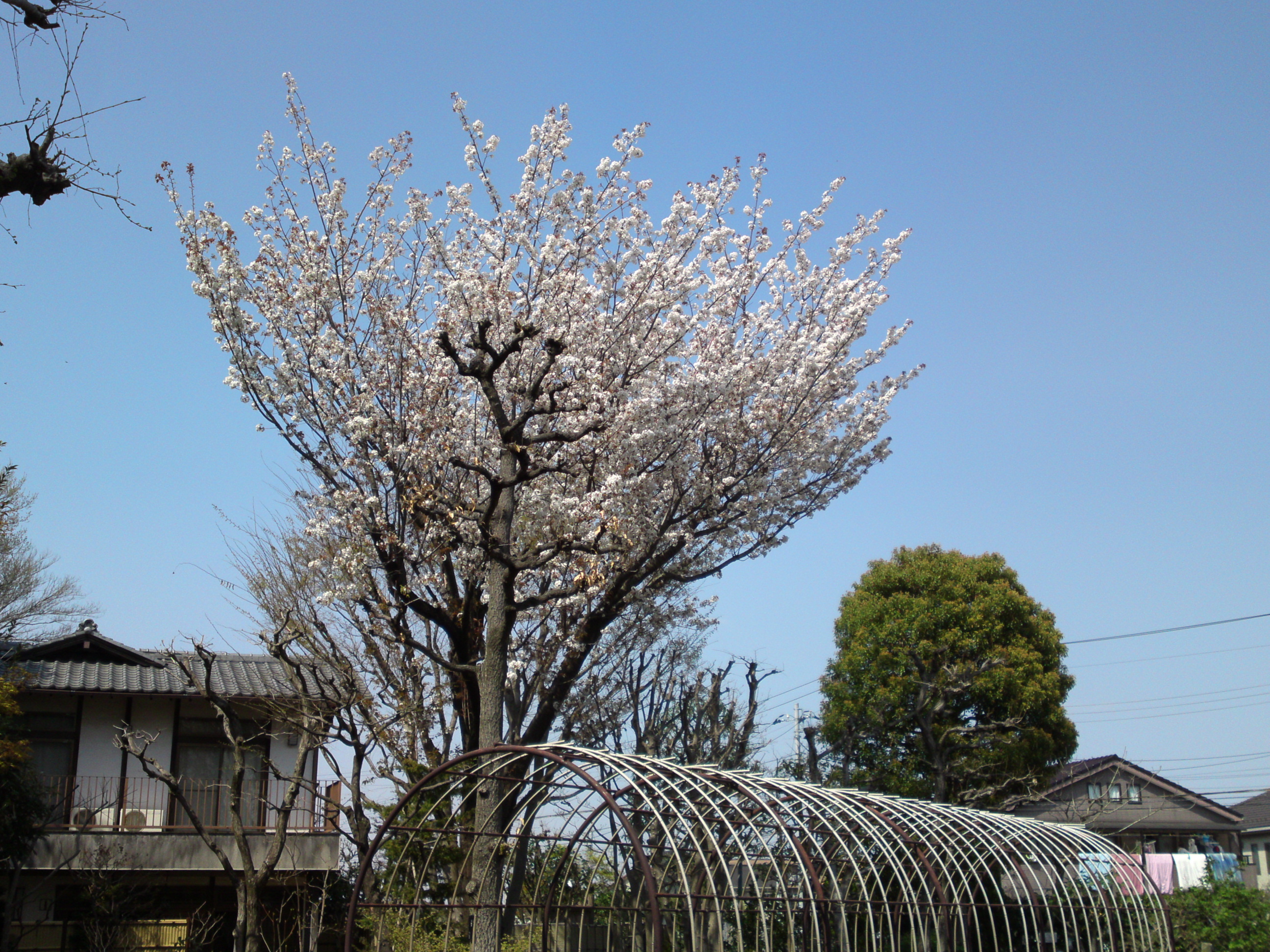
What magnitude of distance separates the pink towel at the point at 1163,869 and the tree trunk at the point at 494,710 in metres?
11.5

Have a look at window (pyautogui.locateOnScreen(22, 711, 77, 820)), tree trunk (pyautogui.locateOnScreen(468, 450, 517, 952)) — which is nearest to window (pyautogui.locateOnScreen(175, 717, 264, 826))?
window (pyautogui.locateOnScreen(22, 711, 77, 820))

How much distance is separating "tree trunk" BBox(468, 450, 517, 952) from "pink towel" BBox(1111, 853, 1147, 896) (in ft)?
20.5

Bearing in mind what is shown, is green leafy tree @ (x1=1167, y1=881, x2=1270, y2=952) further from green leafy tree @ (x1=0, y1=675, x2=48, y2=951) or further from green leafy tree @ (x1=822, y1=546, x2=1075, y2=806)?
green leafy tree @ (x1=0, y1=675, x2=48, y2=951)

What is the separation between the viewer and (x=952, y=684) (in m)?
14.7

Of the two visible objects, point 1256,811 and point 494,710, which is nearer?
point 494,710

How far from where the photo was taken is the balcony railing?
13.4 meters

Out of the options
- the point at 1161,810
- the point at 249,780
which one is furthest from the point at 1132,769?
the point at 249,780

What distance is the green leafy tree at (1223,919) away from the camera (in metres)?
11.2

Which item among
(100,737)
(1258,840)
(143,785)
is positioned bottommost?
(1258,840)

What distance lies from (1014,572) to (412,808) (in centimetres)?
1209

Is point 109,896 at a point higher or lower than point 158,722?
lower

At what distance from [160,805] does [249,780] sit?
4.12 ft

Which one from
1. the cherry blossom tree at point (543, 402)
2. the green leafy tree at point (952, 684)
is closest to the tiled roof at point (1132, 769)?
the green leafy tree at point (952, 684)

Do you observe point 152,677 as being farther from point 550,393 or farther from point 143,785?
point 550,393
